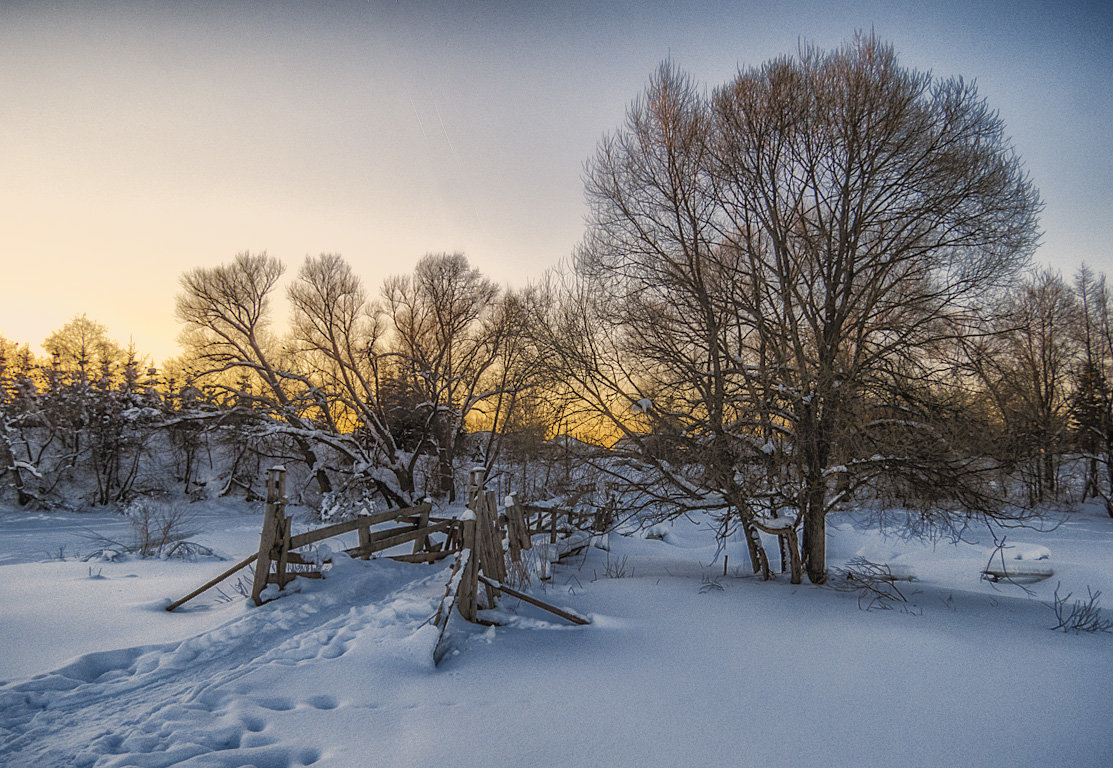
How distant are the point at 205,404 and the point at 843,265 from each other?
21260 millimetres

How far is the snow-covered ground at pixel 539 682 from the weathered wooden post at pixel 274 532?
1.38 ft

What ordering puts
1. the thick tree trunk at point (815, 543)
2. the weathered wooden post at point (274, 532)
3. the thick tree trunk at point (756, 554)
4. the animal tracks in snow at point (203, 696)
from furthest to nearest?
the thick tree trunk at point (756, 554), the thick tree trunk at point (815, 543), the weathered wooden post at point (274, 532), the animal tracks in snow at point (203, 696)

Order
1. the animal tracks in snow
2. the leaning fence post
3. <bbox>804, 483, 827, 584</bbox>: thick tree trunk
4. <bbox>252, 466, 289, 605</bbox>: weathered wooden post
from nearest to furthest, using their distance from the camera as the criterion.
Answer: the animal tracks in snow → the leaning fence post → <bbox>252, 466, 289, 605</bbox>: weathered wooden post → <bbox>804, 483, 827, 584</bbox>: thick tree trunk

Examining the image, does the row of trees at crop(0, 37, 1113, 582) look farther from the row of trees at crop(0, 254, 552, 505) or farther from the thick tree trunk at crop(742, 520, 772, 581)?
the row of trees at crop(0, 254, 552, 505)

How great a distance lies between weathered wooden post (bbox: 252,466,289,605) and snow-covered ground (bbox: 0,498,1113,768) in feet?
1.38

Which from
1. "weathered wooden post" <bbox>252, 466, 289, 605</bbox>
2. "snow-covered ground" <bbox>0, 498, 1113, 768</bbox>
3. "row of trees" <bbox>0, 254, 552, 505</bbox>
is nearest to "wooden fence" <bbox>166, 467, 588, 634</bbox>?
"weathered wooden post" <bbox>252, 466, 289, 605</bbox>

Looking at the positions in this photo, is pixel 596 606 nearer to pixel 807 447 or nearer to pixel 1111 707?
pixel 807 447

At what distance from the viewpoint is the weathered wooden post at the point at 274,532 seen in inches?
276

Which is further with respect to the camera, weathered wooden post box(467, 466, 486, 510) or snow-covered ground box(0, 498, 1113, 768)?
weathered wooden post box(467, 466, 486, 510)

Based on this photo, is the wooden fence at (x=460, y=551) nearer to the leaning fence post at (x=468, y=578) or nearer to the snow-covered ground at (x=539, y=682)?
the leaning fence post at (x=468, y=578)

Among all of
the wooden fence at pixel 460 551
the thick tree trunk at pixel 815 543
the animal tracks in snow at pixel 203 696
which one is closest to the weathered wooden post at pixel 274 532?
the wooden fence at pixel 460 551

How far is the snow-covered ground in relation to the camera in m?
3.65

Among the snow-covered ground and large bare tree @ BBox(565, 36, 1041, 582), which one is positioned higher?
large bare tree @ BBox(565, 36, 1041, 582)

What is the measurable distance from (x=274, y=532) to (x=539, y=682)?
4.54 m
